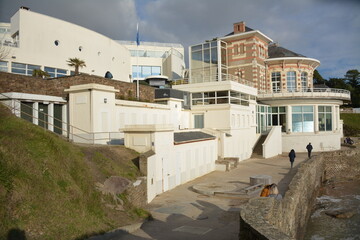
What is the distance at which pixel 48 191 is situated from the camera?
352 inches

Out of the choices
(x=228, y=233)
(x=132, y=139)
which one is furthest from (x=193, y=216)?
(x=132, y=139)

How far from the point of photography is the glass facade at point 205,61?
121 ft

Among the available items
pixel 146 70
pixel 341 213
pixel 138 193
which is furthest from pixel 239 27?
pixel 138 193

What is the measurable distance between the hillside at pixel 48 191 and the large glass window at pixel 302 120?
34054 mm

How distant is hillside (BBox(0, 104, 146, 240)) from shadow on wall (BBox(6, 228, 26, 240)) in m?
0.02

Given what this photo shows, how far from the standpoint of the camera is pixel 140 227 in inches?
431

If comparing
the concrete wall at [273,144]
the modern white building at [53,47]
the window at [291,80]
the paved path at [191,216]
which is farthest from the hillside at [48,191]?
the window at [291,80]

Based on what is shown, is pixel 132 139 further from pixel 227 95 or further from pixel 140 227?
pixel 227 95

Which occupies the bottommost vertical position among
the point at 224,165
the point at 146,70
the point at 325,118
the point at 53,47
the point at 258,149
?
the point at 224,165

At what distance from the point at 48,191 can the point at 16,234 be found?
183cm

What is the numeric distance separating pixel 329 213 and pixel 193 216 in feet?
41.3

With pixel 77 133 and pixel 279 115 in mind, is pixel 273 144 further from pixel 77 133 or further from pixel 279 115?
pixel 77 133

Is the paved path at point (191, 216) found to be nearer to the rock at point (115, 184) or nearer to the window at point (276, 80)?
the rock at point (115, 184)

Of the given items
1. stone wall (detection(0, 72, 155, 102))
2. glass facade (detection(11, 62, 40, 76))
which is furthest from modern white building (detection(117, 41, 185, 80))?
stone wall (detection(0, 72, 155, 102))
